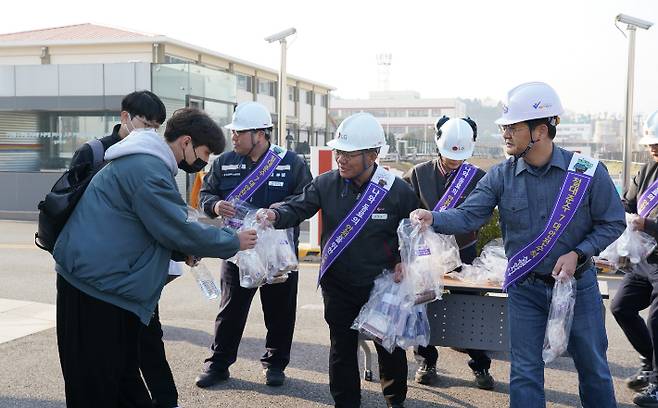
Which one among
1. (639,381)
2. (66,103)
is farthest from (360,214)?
(66,103)

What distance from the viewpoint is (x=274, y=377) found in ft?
16.8

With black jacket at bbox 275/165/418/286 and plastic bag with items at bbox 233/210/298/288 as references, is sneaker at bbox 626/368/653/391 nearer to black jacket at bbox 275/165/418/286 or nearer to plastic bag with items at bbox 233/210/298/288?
black jacket at bbox 275/165/418/286

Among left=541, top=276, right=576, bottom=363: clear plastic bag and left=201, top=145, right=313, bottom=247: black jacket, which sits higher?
left=201, top=145, right=313, bottom=247: black jacket

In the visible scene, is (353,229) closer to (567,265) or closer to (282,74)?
(567,265)

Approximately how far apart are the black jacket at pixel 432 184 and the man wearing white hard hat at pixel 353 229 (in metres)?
0.81

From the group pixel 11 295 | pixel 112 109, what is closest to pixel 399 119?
pixel 112 109

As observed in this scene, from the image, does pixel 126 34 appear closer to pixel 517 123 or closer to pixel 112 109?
pixel 112 109

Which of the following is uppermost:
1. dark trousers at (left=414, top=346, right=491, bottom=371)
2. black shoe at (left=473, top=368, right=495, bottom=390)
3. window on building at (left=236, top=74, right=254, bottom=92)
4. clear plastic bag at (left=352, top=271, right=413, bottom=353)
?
window on building at (left=236, top=74, right=254, bottom=92)

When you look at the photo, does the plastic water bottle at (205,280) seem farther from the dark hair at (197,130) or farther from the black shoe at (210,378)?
the dark hair at (197,130)

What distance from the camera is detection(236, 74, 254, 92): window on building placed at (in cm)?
4478

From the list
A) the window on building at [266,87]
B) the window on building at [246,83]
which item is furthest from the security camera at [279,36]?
the window on building at [266,87]

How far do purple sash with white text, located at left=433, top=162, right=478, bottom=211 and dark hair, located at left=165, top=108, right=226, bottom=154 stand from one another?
6.44ft

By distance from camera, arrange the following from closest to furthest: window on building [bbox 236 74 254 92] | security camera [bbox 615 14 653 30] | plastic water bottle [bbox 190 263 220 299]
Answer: plastic water bottle [bbox 190 263 220 299] → security camera [bbox 615 14 653 30] → window on building [bbox 236 74 254 92]

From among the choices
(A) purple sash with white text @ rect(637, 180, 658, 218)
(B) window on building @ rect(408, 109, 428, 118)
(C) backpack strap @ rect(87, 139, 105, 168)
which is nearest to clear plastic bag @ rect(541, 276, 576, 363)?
(A) purple sash with white text @ rect(637, 180, 658, 218)
